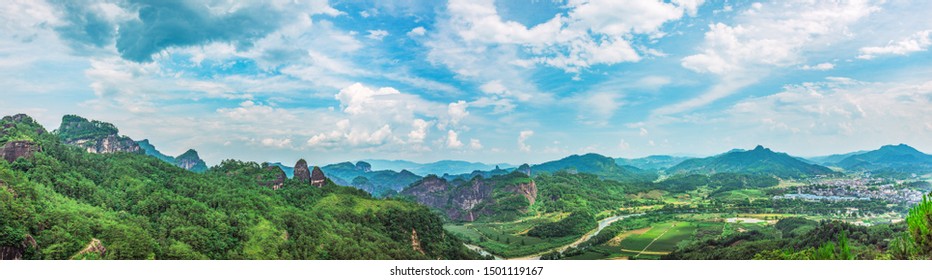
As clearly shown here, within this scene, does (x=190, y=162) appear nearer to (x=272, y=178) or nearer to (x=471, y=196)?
(x=272, y=178)

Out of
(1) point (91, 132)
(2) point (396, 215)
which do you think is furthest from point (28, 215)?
(1) point (91, 132)

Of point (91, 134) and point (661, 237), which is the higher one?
point (91, 134)

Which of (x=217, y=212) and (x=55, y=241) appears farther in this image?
(x=217, y=212)

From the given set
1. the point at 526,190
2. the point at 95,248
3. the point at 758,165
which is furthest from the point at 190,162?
the point at 758,165

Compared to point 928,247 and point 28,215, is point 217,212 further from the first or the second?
point 928,247

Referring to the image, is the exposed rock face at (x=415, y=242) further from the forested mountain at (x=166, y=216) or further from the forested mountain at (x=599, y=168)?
the forested mountain at (x=599, y=168)

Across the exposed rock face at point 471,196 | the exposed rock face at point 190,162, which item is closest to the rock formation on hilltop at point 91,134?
the exposed rock face at point 190,162
